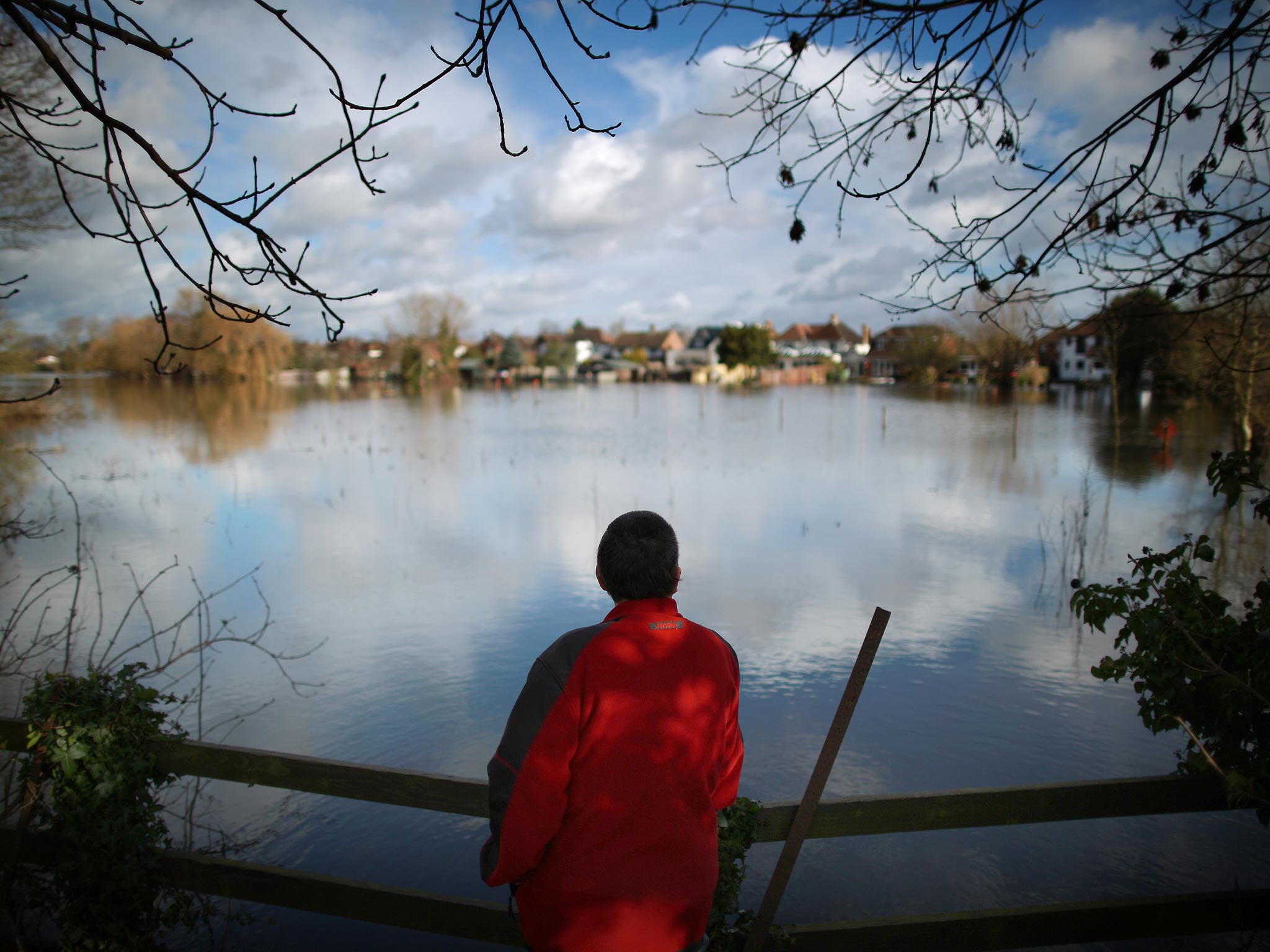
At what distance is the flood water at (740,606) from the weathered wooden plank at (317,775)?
198cm

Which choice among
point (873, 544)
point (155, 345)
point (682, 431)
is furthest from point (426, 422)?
point (155, 345)

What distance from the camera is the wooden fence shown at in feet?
8.64

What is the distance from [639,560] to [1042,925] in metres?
2.08

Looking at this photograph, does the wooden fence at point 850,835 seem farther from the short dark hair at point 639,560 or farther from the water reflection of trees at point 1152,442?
the water reflection of trees at point 1152,442

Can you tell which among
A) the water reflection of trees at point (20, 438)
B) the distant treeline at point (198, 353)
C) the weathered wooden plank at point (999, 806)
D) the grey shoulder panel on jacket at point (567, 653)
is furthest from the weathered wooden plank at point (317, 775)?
the distant treeline at point (198, 353)

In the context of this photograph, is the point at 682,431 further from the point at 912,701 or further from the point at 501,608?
the point at 912,701

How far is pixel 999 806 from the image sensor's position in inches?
105

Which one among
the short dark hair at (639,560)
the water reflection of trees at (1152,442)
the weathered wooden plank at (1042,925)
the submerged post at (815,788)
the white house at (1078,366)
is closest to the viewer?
the short dark hair at (639,560)

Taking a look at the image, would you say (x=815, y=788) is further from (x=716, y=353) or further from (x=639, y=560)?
(x=716, y=353)

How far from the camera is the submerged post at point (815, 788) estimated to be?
7.47 ft

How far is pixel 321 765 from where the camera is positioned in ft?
9.18

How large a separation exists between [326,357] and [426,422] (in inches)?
2759

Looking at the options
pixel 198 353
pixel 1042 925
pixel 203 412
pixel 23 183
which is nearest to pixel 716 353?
pixel 198 353

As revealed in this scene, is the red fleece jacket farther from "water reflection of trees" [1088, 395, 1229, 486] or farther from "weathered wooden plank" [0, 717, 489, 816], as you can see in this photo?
"water reflection of trees" [1088, 395, 1229, 486]
